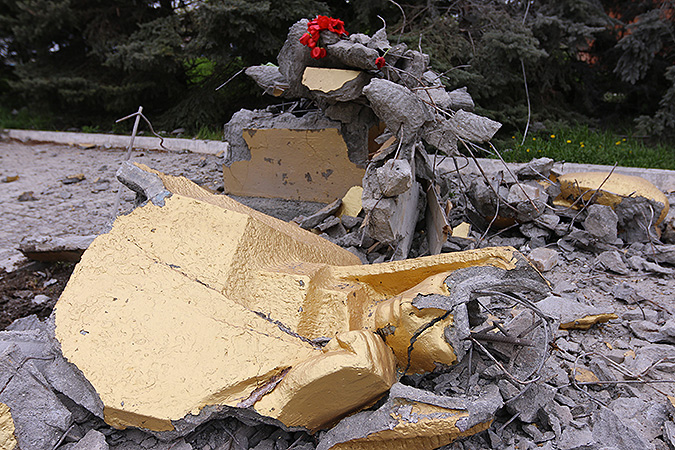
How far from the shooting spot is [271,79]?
3.59 metres

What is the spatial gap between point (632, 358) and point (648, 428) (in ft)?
1.52

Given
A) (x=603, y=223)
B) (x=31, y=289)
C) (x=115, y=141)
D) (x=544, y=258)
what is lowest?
(x=115, y=141)

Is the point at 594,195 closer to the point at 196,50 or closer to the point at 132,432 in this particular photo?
the point at 132,432

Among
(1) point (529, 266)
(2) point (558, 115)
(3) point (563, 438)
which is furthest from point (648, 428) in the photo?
(2) point (558, 115)

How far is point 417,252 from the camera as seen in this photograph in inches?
120

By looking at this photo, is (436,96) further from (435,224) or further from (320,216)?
(320,216)

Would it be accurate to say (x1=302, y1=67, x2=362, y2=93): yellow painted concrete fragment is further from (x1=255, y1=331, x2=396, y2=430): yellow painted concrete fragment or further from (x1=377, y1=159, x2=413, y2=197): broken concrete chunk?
(x1=255, y1=331, x2=396, y2=430): yellow painted concrete fragment

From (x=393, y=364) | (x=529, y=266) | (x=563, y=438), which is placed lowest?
(x=563, y=438)

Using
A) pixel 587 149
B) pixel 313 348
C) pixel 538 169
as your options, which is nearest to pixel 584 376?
pixel 313 348

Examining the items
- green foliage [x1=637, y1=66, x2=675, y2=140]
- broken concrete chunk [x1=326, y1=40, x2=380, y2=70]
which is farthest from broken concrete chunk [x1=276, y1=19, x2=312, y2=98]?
green foliage [x1=637, y1=66, x2=675, y2=140]

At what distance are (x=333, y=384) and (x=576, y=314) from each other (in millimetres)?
1506

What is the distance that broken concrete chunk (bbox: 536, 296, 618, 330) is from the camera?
222 centimetres

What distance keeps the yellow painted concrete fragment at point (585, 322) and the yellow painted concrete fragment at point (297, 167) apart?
174 cm

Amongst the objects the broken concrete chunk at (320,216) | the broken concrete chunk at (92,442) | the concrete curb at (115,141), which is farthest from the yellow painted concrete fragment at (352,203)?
the concrete curb at (115,141)
